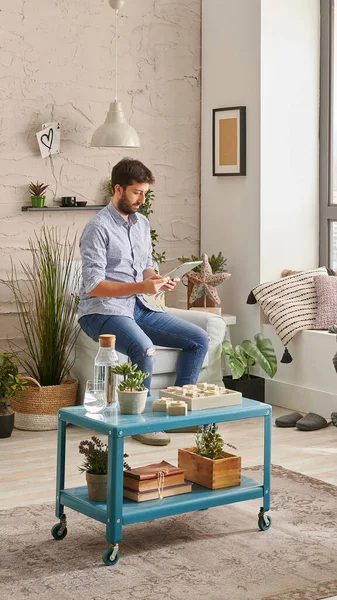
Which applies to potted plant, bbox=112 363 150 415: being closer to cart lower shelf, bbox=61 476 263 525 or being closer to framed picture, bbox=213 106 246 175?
cart lower shelf, bbox=61 476 263 525

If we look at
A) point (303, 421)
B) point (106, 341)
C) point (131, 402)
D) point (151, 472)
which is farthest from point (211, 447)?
point (303, 421)

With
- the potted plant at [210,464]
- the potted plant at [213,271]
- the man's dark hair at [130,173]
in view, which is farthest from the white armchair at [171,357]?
the potted plant at [210,464]

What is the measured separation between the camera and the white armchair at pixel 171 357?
16.4 ft

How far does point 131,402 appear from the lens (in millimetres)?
3174

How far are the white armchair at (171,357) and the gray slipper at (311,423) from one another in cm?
53

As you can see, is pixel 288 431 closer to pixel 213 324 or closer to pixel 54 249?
pixel 213 324

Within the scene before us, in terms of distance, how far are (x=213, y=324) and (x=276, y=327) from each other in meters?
0.51

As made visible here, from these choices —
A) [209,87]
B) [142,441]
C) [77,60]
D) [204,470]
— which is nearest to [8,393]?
Answer: [142,441]

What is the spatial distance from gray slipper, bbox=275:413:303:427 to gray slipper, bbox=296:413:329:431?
0.06m

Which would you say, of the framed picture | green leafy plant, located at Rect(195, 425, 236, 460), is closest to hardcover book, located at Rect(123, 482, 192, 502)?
green leafy plant, located at Rect(195, 425, 236, 460)

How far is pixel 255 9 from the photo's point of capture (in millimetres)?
5672

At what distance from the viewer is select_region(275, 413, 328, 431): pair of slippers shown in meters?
4.97

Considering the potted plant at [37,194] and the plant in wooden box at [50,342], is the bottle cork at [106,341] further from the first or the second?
the potted plant at [37,194]

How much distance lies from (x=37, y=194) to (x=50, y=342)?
95cm
